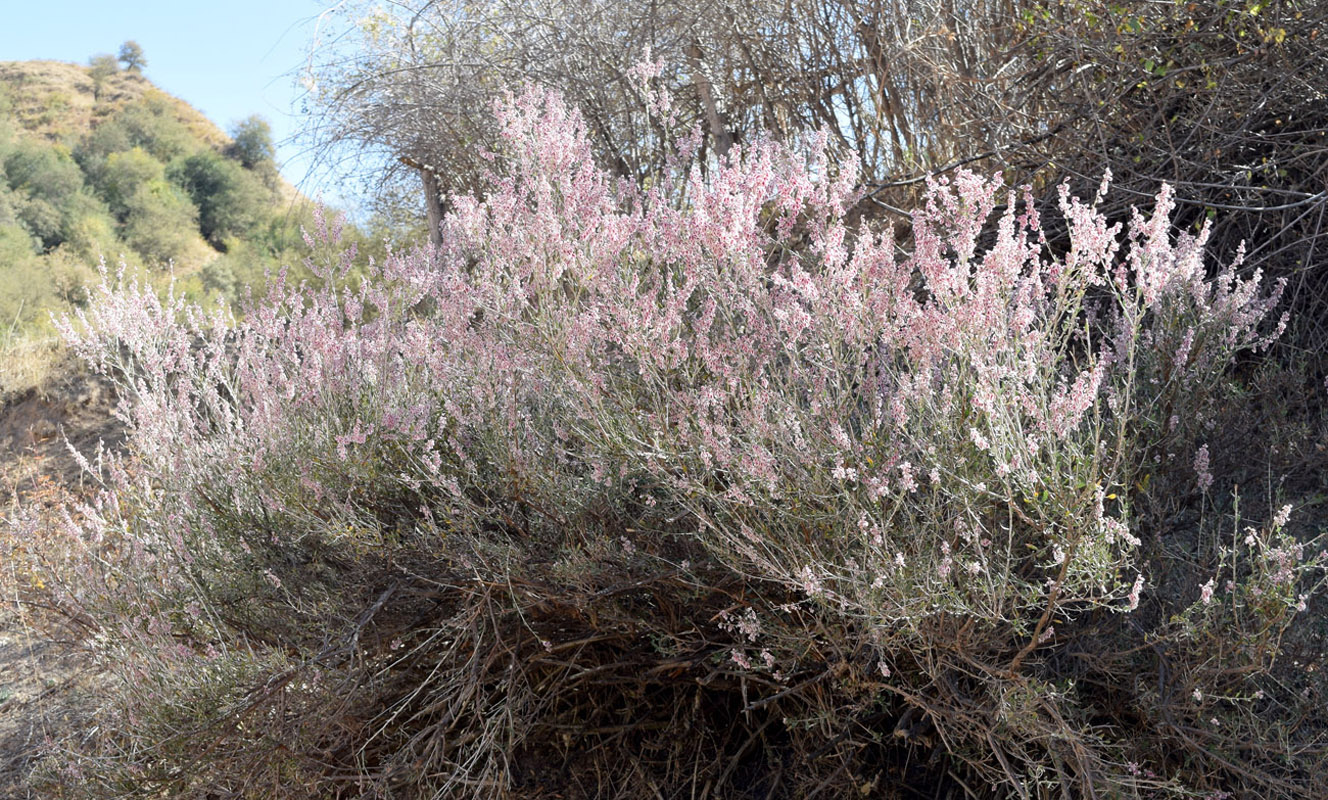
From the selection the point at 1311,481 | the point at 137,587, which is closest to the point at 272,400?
the point at 137,587

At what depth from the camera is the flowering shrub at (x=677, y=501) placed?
Result: 2.09 m

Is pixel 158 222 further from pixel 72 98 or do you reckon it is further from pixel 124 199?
pixel 72 98

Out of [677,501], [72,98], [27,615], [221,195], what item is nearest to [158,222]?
[221,195]

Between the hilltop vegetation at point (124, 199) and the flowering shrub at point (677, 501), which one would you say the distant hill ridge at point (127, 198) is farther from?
the flowering shrub at point (677, 501)

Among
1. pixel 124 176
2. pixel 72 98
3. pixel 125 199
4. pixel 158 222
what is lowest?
pixel 158 222

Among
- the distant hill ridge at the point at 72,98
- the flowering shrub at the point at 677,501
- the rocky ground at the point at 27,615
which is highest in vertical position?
the distant hill ridge at the point at 72,98

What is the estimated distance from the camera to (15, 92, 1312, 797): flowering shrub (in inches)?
82.4

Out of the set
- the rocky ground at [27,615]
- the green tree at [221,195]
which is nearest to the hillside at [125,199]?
the green tree at [221,195]

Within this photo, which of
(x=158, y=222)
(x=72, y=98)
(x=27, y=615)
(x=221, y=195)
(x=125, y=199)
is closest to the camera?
(x=27, y=615)

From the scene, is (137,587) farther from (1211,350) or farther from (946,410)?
(1211,350)

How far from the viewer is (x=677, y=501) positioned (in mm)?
2307

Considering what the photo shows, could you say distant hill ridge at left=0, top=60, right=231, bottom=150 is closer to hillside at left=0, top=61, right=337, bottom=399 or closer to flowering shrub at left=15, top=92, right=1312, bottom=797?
Answer: hillside at left=0, top=61, right=337, bottom=399

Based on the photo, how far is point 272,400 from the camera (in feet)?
10.7

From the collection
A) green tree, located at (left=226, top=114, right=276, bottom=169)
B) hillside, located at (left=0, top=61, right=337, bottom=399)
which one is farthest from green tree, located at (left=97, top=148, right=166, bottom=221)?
green tree, located at (left=226, top=114, right=276, bottom=169)
